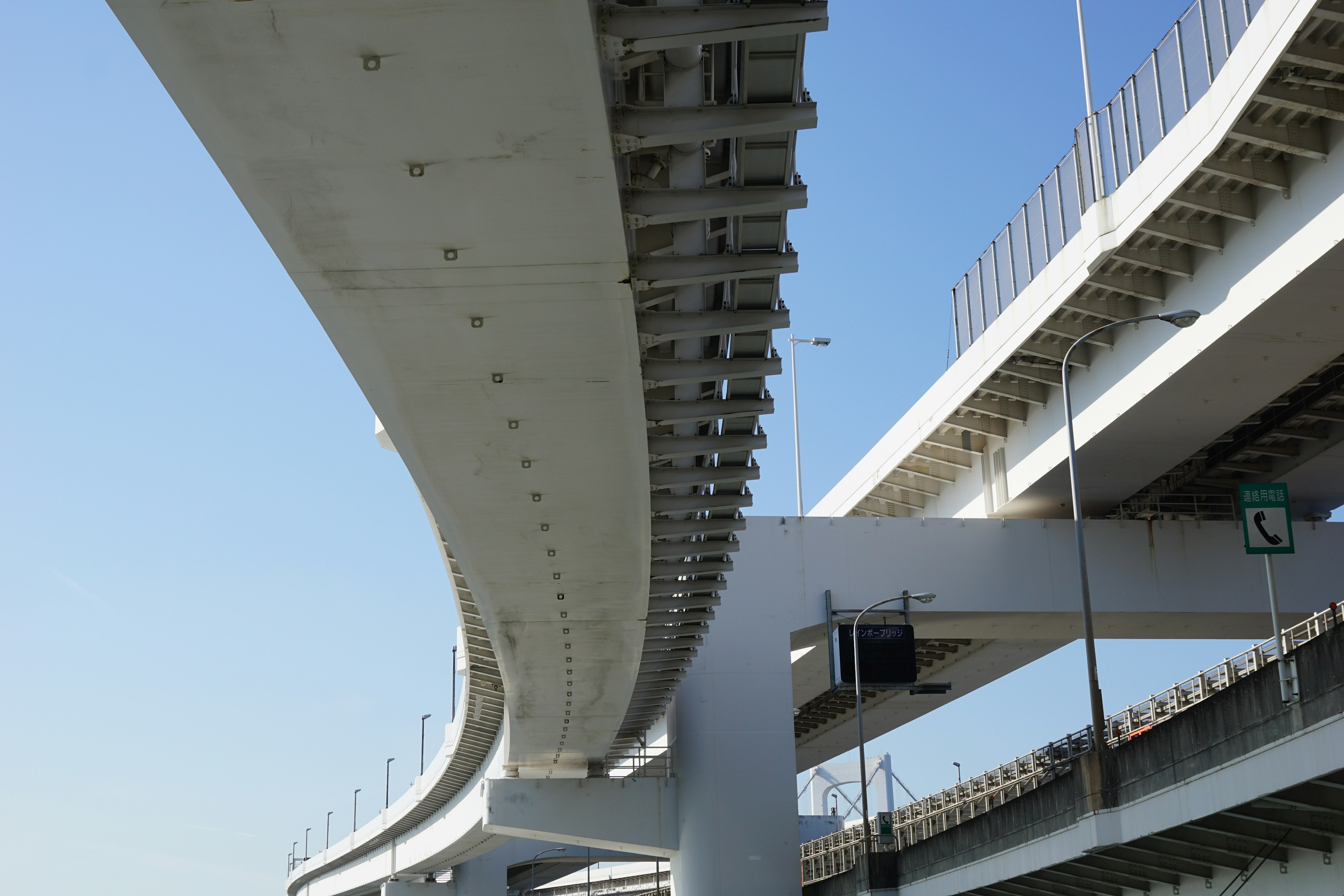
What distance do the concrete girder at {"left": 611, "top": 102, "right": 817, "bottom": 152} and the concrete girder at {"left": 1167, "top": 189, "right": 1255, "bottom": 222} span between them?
15.8 metres

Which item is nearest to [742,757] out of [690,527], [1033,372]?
[1033,372]

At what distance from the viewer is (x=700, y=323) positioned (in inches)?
500

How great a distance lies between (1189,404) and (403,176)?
75.9 ft

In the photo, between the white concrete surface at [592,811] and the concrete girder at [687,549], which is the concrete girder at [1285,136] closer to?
the concrete girder at [687,549]

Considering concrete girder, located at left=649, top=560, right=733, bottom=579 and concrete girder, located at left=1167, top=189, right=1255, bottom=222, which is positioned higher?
concrete girder, located at left=1167, top=189, right=1255, bottom=222

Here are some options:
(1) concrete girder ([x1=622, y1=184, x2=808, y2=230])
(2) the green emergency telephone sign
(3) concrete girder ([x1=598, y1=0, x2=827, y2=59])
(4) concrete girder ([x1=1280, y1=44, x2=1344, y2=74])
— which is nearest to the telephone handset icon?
(2) the green emergency telephone sign

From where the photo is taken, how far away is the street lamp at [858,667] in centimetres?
3128

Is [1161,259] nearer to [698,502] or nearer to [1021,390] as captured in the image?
[1021,390]

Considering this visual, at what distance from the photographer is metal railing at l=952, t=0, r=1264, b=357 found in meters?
22.2

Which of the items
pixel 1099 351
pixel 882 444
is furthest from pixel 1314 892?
pixel 882 444

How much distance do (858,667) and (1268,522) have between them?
15191 mm

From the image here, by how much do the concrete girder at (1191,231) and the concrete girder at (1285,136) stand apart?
328 centimetres

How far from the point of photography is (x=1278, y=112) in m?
20.9

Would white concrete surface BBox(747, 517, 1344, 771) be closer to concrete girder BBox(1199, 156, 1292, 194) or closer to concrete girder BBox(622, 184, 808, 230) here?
concrete girder BBox(1199, 156, 1292, 194)
